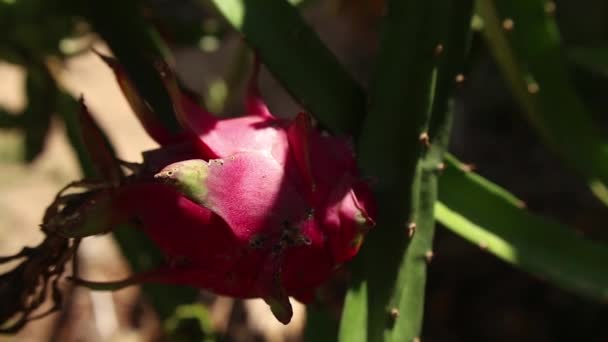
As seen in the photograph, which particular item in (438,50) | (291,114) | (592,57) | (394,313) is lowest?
(291,114)

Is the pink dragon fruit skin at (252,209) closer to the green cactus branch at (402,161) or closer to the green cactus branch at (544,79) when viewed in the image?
the green cactus branch at (402,161)

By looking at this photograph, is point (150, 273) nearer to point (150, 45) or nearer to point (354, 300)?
point (354, 300)

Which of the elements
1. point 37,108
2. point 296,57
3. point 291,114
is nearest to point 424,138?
point 296,57

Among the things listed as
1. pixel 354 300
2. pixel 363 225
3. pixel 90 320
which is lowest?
pixel 90 320

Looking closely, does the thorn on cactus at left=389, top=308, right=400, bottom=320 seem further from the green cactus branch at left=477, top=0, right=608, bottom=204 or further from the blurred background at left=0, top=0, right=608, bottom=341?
the blurred background at left=0, top=0, right=608, bottom=341

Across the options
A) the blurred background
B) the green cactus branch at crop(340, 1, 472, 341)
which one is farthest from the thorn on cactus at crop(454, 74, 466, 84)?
the blurred background

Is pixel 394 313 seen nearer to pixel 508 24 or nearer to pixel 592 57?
pixel 508 24

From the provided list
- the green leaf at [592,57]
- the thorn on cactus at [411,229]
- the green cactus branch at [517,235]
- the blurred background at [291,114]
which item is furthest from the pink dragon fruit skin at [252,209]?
the green leaf at [592,57]

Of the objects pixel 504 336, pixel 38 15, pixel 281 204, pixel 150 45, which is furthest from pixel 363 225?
pixel 504 336
